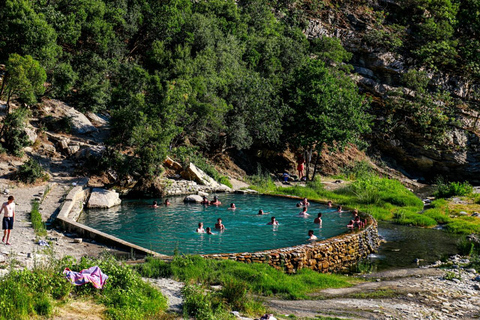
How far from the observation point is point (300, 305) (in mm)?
10969

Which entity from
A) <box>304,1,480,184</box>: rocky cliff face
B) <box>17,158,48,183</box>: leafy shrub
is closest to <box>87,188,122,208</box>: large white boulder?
<box>17,158,48,183</box>: leafy shrub

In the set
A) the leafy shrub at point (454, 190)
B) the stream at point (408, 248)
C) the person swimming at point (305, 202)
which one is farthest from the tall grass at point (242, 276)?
the leafy shrub at point (454, 190)

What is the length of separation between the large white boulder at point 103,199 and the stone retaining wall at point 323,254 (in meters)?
12.9

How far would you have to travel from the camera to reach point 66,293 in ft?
28.2

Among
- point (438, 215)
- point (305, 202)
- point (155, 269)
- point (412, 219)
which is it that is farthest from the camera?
point (305, 202)

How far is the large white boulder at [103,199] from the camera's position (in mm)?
25109

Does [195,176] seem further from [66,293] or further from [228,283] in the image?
[66,293]

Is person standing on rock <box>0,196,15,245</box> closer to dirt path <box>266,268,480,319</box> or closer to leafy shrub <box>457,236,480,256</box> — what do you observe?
dirt path <box>266,268,480,319</box>

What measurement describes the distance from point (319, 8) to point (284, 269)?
58696mm

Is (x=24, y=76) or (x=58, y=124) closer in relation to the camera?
(x=24, y=76)

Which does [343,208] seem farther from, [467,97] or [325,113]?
[467,97]

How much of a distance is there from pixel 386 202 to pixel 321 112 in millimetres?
11789

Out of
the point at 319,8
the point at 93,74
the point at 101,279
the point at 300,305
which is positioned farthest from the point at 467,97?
the point at 101,279

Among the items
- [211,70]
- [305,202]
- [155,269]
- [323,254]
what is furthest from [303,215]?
[211,70]
